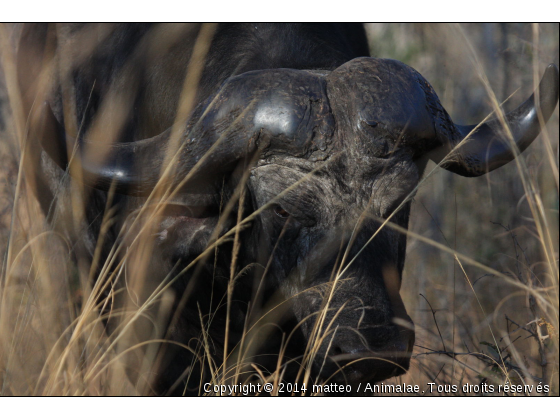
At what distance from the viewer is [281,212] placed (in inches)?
107

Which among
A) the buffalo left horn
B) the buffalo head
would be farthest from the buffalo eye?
the buffalo left horn

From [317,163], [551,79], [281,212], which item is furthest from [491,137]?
[281,212]

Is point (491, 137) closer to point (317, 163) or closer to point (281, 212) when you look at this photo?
point (317, 163)

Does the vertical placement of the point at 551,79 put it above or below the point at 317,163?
above

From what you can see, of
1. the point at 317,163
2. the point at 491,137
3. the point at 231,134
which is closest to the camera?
the point at 317,163

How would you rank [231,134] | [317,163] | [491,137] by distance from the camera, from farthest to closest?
[491,137] → [231,134] → [317,163]

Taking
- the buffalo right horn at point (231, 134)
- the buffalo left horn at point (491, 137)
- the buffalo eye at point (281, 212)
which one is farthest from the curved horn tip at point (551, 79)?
the buffalo eye at point (281, 212)

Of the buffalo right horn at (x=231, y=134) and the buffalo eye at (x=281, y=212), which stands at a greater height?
the buffalo right horn at (x=231, y=134)

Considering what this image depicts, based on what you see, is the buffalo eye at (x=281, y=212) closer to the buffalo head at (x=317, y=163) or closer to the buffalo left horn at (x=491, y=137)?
the buffalo head at (x=317, y=163)

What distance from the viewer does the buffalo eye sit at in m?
2.70

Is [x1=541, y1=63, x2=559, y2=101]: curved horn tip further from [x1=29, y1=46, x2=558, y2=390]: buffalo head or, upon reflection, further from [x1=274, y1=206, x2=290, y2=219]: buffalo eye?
[x1=274, y1=206, x2=290, y2=219]: buffalo eye

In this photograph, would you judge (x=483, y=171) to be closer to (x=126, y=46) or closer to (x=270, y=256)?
(x=270, y=256)

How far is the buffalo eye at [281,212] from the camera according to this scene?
8.86ft

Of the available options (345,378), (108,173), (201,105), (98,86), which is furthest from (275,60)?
(345,378)
